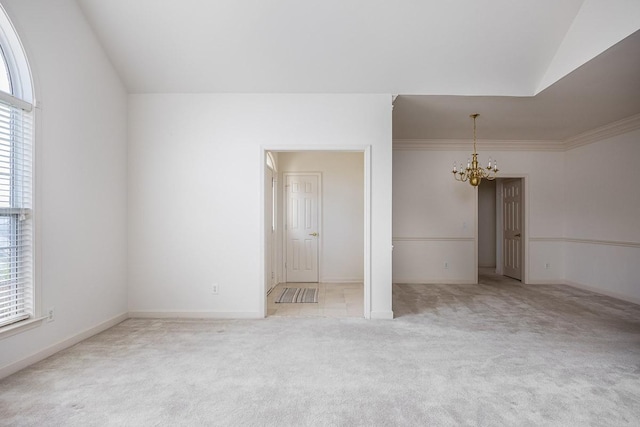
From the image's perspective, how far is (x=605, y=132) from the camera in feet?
18.5

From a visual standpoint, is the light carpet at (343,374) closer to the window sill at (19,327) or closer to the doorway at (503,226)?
the window sill at (19,327)

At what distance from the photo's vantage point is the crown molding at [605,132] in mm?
5168

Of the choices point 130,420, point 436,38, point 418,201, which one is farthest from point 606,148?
point 130,420

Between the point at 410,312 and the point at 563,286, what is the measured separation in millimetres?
3721

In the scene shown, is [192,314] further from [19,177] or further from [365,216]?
[365,216]

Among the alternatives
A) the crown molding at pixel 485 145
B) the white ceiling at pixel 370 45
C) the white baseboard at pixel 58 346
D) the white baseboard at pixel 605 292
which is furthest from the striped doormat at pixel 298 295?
the white baseboard at pixel 605 292

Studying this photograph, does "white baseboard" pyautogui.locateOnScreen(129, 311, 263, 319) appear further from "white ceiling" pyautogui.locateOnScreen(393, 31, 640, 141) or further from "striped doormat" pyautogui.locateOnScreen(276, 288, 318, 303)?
"white ceiling" pyautogui.locateOnScreen(393, 31, 640, 141)

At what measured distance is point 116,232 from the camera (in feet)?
13.6

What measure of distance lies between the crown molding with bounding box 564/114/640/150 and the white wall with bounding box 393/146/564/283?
0.35m

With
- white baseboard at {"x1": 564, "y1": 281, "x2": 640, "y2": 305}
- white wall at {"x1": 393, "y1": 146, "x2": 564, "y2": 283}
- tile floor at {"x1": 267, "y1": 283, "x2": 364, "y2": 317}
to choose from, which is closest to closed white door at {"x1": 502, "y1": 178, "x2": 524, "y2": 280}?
white wall at {"x1": 393, "y1": 146, "x2": 564, "y2": 283}

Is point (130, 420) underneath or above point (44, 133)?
underneath

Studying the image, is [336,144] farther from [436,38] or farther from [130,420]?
[130,420]

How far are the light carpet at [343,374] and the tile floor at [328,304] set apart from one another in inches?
13.6

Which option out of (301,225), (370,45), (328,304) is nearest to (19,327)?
(328,304)
